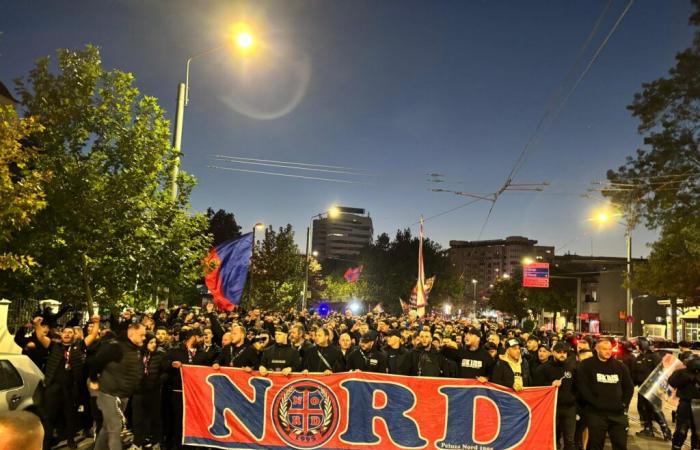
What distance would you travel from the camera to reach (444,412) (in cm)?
799

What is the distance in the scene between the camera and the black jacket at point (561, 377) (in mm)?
8680

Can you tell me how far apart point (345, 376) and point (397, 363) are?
2.10 m

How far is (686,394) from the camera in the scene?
9570mm

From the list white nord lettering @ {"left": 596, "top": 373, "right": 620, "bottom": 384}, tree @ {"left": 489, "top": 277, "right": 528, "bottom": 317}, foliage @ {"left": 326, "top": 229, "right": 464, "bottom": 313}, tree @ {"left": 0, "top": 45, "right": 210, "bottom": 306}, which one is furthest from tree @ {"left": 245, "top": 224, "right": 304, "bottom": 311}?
tree @ {"left": 489, "top": 277, "right": 528, "bottom": 317}

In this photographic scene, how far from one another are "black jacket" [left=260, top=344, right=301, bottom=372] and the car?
3181 millimetres

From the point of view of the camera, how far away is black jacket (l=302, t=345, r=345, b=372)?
8867 millimetres

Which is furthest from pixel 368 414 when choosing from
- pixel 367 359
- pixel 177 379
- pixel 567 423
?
pixel 177 379

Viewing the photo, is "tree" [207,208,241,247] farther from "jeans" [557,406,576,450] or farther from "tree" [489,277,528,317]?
"jeans" [557,406,576,450]

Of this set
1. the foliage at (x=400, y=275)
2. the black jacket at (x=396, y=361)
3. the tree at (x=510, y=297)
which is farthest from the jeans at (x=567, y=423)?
the tree at (x=510, y=297)

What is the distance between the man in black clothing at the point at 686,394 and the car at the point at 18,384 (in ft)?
32.6

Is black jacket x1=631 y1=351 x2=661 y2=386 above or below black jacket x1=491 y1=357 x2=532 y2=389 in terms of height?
below

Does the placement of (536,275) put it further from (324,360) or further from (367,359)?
(324,360)

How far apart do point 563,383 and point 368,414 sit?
10.1 feet

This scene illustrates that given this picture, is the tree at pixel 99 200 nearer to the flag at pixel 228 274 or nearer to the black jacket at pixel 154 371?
the flag at pixel 228 274
